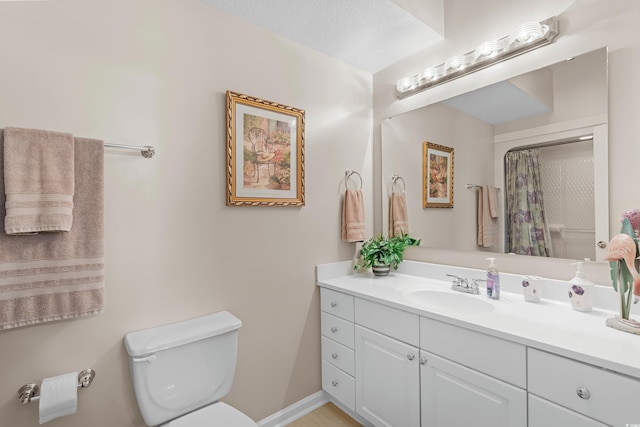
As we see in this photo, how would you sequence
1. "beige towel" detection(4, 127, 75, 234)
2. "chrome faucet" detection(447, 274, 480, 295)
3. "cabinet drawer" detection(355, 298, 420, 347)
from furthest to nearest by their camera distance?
"chrome faucet" detection(447, 274, 480, 295) < "cabinet drawer" detection(355, 298, 420, 347) < "beige towel" detection(4, 127, 75, 234)

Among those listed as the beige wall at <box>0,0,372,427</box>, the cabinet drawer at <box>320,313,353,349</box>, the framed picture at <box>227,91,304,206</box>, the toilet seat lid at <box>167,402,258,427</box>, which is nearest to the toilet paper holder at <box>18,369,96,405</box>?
the beige wall at <box>0,0,372,427</box>

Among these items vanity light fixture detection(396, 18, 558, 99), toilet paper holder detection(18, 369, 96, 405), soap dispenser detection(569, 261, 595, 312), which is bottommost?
toilet paper holder detection(18, 369, 96, 405)

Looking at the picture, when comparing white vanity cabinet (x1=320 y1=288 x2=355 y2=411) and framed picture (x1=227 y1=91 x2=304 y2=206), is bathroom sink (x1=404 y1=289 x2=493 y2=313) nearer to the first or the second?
white vanity cabinet (x1=320 y1=288 x2=355 y2=411)

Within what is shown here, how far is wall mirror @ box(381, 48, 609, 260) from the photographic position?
4.39 ft

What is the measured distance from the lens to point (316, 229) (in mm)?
1972

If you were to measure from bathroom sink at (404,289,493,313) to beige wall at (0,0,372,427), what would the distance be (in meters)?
0.63

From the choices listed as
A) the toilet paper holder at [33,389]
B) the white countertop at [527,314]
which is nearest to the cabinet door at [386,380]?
the white countertop at [527,314]

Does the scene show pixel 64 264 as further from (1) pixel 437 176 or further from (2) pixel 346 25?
(1) pixel 437 176

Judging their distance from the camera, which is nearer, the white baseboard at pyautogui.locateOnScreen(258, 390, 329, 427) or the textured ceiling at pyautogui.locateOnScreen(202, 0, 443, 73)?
the textured ceiling at pyautogui.locateOnScreen(202, 0, 443, 73)

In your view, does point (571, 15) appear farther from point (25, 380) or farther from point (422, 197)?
point (25, 380)

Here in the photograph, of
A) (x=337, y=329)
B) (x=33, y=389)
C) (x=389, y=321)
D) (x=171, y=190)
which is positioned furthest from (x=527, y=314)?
(x=33, y=389)

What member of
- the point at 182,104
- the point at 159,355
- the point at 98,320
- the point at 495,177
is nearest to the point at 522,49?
the point at 495,177

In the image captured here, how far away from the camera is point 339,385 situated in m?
1.82

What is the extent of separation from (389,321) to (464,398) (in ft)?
1.41
